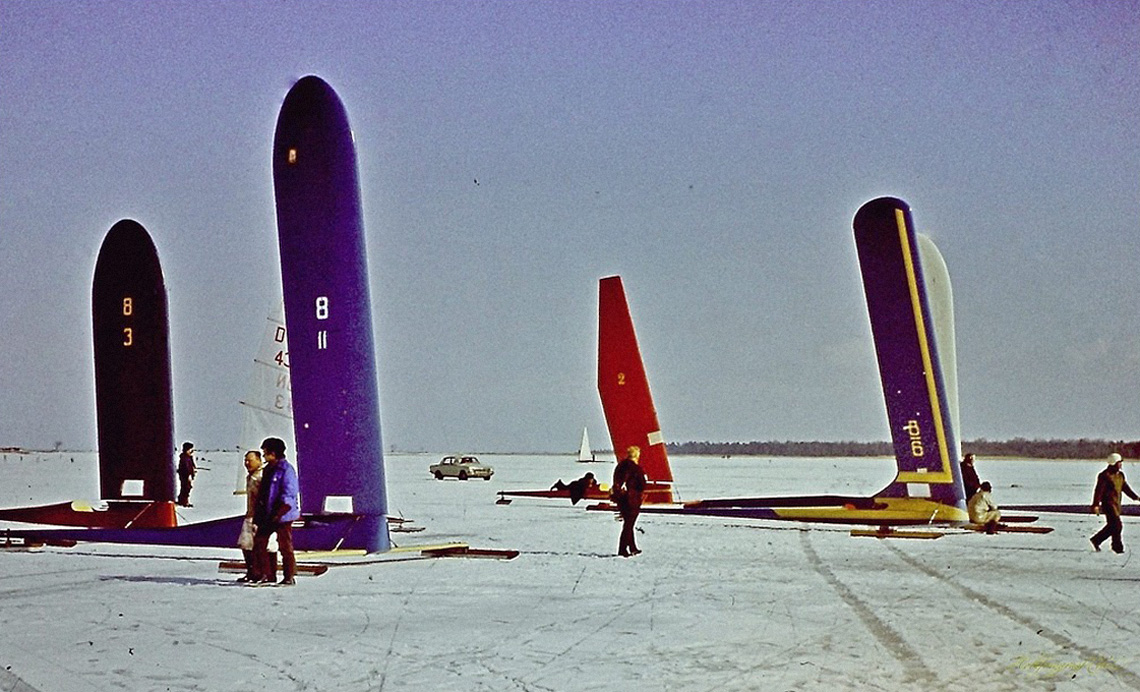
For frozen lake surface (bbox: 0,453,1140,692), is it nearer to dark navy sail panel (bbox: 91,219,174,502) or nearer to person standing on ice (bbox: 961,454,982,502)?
dark navy sail panel (bbox: 91,219,174,502)

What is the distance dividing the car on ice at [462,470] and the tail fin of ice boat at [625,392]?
884 inches

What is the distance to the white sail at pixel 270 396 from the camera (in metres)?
21.7

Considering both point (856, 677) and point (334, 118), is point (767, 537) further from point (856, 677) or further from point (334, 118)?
point (856, 677)

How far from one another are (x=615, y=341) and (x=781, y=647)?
52.8ft

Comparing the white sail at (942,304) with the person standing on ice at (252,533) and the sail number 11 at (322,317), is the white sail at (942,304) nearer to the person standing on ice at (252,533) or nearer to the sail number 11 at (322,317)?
the sail number 11 at (322,317)

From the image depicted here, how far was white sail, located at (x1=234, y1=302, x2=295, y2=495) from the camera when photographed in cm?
2169

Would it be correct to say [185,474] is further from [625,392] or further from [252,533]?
[252,533]

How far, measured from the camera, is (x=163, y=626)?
8.40 meters

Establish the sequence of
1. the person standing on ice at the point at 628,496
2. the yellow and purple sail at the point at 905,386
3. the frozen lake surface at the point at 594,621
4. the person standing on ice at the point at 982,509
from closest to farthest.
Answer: the frozen lake surface at the point at 594,621, the person standing on ice at the point at 628,496, the person standing on ice at the point at 982,509, the yellow and purple sail at the point at 905,386

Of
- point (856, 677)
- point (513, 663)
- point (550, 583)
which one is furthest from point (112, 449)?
point (856, 677)

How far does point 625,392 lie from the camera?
2328cm

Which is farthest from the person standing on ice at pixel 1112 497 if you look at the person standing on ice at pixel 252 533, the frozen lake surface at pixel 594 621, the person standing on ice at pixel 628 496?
the person standing on ice at pixel 252 533

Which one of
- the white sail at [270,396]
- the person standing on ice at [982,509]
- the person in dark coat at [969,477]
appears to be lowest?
the person standing on ice at [982,509]

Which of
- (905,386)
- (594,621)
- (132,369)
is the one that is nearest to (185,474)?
(132,369)
